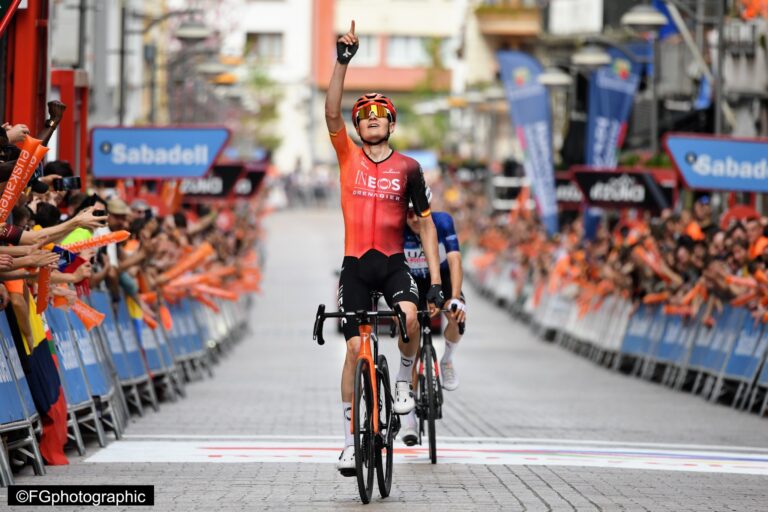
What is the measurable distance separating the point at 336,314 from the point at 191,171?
13324mm

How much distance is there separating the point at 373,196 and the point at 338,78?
781 mm

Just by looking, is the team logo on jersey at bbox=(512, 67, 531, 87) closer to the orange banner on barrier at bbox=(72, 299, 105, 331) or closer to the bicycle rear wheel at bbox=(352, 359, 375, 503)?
the orange banner on barrier at bbox=(72, 299, 105, 331)

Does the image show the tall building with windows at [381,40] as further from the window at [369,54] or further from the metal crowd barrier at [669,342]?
the metal crowd barrier at [669,342]

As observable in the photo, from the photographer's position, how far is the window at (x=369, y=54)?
419 feet

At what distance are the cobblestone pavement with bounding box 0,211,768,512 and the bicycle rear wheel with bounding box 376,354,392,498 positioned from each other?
111 mm

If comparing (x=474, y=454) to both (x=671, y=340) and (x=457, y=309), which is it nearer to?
(x=457, y=309)

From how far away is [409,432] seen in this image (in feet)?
45.5

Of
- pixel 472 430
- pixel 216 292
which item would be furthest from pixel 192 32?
pixel 472 430

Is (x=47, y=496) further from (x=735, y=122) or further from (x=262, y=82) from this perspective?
(x=262, y=82)

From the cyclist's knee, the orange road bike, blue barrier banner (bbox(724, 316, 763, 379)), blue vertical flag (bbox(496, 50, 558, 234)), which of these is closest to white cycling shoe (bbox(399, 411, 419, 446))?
the orange road bike

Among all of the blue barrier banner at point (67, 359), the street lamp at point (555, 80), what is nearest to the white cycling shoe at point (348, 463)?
the blue barrier banner at point (67, 359)

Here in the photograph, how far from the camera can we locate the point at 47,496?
10.9 m

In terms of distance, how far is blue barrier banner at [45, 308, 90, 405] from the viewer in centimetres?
1447

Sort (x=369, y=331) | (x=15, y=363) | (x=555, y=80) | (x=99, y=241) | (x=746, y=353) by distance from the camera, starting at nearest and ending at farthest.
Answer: (x=369, y=331), (x=15, y=363), (x=99, y=241), (x=746, y=353), (x=555, y=80)
